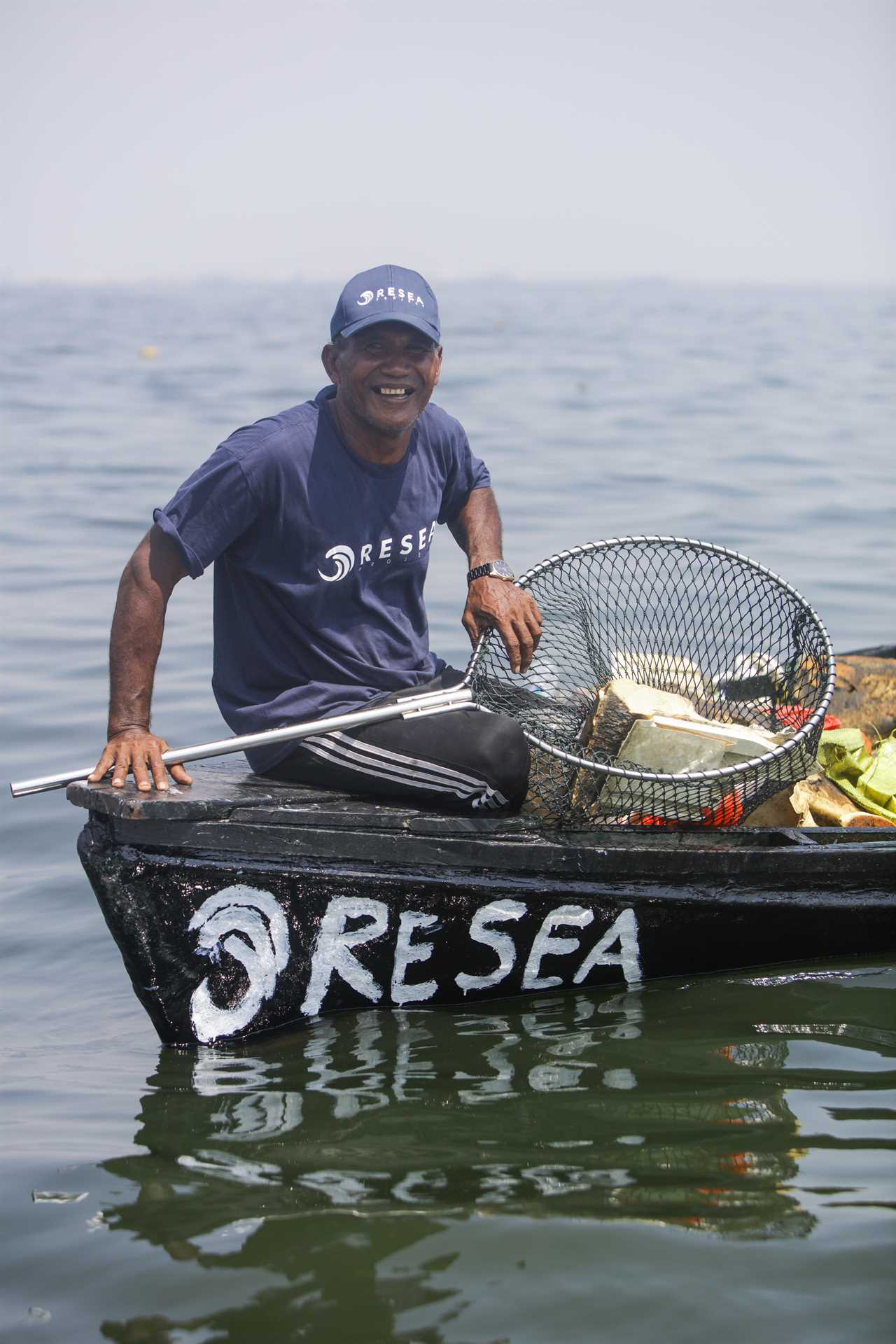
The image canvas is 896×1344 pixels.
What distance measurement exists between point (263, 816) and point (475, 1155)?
3.31 feet

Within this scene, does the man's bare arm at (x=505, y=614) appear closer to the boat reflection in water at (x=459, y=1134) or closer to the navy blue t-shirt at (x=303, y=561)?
the navy blue t-shirt at (x=303, y=561)

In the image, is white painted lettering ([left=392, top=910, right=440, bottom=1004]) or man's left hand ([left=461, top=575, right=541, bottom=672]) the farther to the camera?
man's left hand ([left=461, top=575, right=541, bottom=672])

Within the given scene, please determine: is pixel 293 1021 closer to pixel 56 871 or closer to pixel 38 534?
pixel 56 871

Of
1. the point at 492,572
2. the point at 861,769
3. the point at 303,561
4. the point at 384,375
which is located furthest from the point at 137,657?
the point at 861,769

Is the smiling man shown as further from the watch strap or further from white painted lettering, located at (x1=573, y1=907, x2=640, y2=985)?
white painted lettering, located at (x1=573, y1=907, x2=640, y2=985)

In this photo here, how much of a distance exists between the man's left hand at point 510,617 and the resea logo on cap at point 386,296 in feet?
2.74

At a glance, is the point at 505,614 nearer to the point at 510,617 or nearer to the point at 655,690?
the point at 510,617

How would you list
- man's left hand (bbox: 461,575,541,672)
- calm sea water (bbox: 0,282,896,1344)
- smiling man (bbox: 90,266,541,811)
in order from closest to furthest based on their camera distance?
calm sea water (bbox: 0,282,896,1344) → smiling man (bbox: 90,266,541,811) → man's left hand (bbox: 461,575,541,672)

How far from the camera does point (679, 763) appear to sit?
4145mm

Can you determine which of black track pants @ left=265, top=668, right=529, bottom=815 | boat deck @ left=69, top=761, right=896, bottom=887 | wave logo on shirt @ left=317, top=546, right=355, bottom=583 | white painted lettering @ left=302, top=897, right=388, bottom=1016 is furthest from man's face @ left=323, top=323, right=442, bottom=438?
white painted lettering @ left=302, top=897, right=388, bottom=1016

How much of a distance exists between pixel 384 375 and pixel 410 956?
1.59 m

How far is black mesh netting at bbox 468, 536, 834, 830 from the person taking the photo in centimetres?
415

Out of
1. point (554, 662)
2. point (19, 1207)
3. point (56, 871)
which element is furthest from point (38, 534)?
point (19, 1207)

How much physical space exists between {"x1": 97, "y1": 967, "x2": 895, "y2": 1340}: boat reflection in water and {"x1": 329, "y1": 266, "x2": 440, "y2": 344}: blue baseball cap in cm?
189
